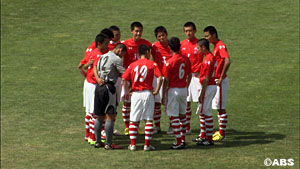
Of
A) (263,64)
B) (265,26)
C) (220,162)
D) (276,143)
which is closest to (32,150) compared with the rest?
(220,162)

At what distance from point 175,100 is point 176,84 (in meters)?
0.33

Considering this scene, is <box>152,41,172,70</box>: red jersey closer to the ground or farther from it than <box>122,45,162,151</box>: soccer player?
farther from it

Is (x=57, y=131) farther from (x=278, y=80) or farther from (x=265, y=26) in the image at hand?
(x=265, y=26)

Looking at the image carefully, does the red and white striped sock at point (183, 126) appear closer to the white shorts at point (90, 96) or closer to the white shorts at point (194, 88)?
the white shorts at point (194, 88)

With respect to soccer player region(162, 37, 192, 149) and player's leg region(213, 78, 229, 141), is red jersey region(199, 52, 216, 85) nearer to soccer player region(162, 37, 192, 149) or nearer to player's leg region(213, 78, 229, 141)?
soccer player region(162, 37, 192, 149)

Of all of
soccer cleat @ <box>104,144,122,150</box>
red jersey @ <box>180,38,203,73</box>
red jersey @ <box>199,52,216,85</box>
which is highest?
red jersey @ <box>180,38,203,73</box>

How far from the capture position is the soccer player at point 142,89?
1127 centimetres

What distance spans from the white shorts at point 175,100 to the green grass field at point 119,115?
0.81 metres

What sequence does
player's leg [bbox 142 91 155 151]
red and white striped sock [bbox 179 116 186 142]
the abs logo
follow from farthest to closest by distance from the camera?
red and white striped sock [bbox 179 116 186 142] < player's leg [bbox 142 91 155 151] < the abs logo

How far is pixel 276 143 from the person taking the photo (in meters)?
12.0

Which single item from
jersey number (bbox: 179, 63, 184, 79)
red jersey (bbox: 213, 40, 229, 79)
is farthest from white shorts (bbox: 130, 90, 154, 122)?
red jersey (bbox: 213, 40, 229, 79)

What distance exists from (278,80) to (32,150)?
9446mm

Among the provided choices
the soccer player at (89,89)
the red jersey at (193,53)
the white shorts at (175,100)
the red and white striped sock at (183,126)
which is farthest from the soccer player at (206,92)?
the soccer player at (89,89)

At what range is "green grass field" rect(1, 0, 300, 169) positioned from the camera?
11.2m
